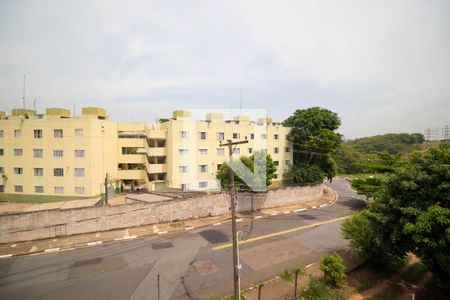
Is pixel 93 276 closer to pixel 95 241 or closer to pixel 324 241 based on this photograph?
pixel 95 241

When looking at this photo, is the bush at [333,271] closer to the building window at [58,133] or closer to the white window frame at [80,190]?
the white window frame at [80,190]

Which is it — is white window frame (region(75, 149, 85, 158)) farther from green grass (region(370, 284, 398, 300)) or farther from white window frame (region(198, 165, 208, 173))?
green grass (region(370, 284, 398, 300))

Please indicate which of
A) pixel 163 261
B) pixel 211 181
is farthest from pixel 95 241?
pixel 211 181

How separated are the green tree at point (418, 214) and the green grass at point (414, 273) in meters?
2.07

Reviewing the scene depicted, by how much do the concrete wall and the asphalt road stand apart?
7.53ft

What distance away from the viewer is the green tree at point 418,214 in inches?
332

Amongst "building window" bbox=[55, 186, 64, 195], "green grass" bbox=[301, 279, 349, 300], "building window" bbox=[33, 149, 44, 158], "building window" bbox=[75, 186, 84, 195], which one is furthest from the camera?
"building window" bbox=[33, 149, 44, 158]

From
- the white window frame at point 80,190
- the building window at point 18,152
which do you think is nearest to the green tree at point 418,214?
the white window frame at point 80,190

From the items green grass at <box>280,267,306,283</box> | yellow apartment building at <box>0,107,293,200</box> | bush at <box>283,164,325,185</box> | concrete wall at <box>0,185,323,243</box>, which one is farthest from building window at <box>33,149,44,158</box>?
bush at <box>283,164,325,185</box>

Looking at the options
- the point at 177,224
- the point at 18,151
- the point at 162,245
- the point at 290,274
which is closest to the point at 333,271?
the point at 290,274

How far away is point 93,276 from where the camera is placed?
11414 mm

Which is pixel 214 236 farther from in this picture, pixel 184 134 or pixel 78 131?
pixel 78 131

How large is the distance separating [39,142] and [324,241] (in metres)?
30.5

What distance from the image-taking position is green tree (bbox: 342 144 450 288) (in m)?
8.45
